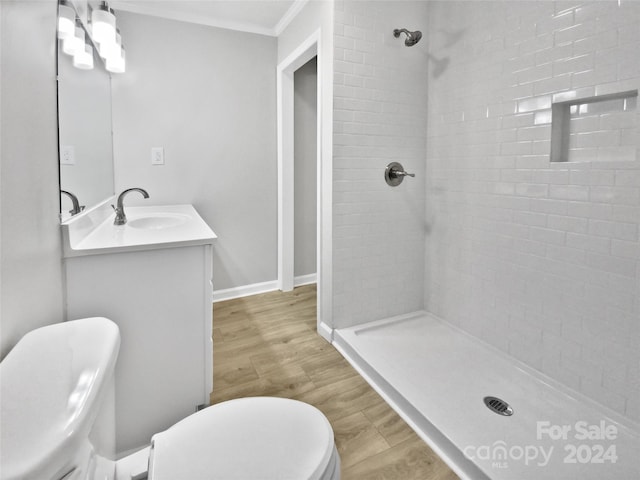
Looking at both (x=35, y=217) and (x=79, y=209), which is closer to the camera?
(x=35, y=217)

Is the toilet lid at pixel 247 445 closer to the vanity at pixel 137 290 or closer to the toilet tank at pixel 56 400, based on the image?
the toilet tank at pixel 56 400

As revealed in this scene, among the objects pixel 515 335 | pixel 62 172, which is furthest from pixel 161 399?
pixel 515 335

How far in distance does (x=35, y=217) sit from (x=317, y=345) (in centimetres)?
170

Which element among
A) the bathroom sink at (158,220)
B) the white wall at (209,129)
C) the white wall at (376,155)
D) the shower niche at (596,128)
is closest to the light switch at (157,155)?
the white wall at (209,129)

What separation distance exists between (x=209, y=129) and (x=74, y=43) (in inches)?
56.9

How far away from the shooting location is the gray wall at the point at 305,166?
327 cm

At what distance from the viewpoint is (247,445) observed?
0.80 metres

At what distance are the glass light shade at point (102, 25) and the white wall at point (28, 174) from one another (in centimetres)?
57

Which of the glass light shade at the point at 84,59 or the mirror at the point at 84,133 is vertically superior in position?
the glass light shade at the point at 84,59

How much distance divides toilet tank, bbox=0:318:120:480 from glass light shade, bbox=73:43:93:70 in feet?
3.83

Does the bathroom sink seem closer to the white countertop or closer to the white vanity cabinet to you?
the white countertop

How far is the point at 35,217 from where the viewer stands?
104 centimetres

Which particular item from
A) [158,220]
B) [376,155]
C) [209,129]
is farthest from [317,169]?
[158,220]

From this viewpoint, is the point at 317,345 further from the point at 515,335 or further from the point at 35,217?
the point at 35,217
